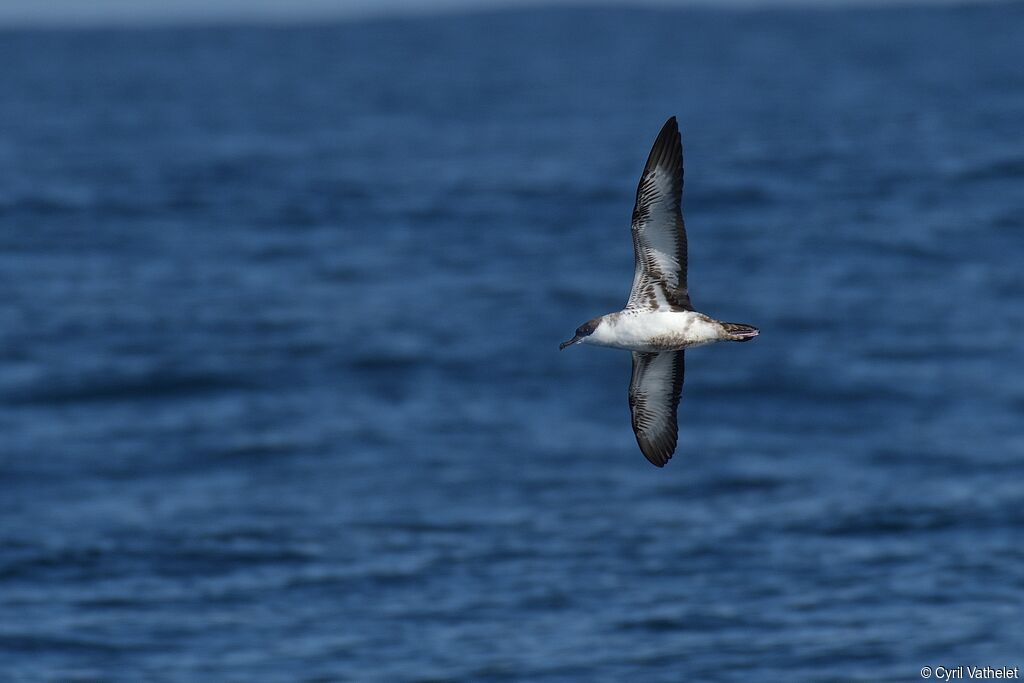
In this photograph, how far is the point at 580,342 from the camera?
40.4 ft

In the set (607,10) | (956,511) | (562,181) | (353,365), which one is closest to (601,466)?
(956,511)

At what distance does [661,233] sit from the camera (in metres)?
12.0

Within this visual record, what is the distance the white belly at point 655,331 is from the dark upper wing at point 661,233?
122 mm

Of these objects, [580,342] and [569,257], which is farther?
[569,257]

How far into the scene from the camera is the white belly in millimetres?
11719

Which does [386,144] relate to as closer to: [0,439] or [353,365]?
[353,365]

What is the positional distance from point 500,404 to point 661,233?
68.0 ft

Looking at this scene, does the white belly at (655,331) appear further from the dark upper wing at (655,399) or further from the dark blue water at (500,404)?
the dark blue water at (500,404)

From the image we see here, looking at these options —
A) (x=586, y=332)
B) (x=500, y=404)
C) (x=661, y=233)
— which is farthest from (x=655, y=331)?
(x=500, y=404)

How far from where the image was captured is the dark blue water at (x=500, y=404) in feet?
70.3

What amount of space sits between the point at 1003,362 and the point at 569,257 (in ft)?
44.0

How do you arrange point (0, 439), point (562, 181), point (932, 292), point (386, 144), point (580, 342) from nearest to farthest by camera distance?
point (580, 342) → point (0, 439) → point (932, 292) → point (562, 181) → point (386, 144)

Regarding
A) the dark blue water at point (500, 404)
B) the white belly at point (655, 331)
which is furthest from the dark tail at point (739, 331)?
the dark blue water at point (500, 404)

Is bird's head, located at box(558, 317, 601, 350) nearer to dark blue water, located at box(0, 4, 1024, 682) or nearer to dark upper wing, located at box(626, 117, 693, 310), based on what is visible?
dark upper wing, located at box(626, 117, 693, 310)
